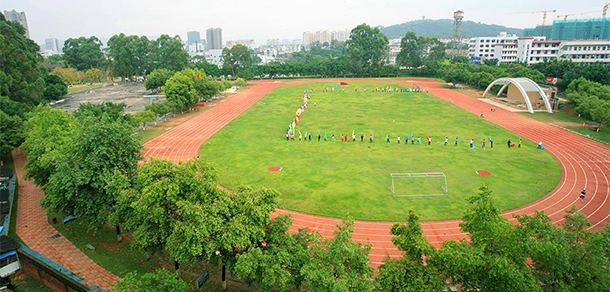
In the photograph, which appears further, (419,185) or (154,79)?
(154,79)

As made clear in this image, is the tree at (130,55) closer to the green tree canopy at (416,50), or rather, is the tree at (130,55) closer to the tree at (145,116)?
the tree at (145,116)

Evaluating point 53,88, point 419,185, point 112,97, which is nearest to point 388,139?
point 419,185

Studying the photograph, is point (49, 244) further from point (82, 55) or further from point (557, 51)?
point (557, 51)

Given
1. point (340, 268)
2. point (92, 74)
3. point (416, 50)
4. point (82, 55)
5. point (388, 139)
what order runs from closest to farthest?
point (340, 268) → point (388, 139) → point (92, 74) → point (82, 55) → point (416, 50)

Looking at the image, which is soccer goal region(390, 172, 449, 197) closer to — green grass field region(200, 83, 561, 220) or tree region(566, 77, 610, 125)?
green grass field region(200, 83, 561, 220)

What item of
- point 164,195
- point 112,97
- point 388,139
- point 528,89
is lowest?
point 388,139

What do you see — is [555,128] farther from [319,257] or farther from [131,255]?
[131,255]

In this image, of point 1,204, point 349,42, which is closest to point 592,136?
point 1,204
